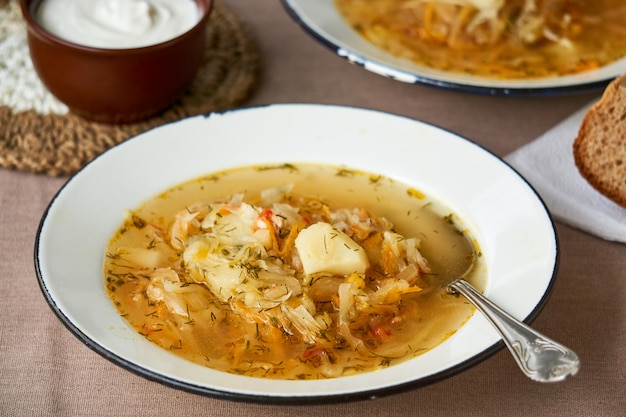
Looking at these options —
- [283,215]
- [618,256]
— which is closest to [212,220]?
[283,215]

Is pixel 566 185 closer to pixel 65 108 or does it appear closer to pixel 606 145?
pixel 606 145

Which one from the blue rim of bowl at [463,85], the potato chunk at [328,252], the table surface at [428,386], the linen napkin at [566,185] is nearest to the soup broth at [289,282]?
the potato chunk at [328,252]

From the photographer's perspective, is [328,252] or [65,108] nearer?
[328,252]

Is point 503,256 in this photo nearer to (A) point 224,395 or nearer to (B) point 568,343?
(B) point 568,343

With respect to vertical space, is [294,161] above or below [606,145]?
below

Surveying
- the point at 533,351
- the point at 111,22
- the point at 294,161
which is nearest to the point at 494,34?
the point at 294,161

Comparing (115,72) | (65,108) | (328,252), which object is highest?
(328,252)

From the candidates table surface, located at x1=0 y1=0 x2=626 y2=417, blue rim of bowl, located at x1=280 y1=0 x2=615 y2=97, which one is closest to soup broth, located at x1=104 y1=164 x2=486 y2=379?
table surface, located at x1=0 y1=0 x2=626 y2=417

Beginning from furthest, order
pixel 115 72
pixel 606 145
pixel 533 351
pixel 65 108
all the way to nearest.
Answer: pixel 65 108 < pixel 115 72 < pixel 606 145 < pixel 533 351
